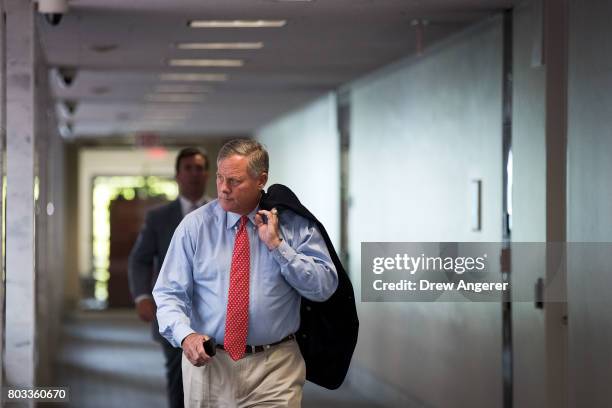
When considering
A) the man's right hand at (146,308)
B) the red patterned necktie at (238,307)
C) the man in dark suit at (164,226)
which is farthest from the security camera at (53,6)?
the red patterned necktie at (238,307)

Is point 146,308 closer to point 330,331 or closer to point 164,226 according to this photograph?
point 164,226

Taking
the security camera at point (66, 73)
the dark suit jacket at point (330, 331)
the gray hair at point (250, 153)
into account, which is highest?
the security camera at point (66, 73)

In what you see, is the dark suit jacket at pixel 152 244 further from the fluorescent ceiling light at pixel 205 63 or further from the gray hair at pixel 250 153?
the fluorescent ceiling light at pixel 205 63

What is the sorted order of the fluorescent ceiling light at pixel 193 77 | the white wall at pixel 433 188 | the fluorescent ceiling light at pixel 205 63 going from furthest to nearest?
the fluorescent ceiling light at pixel 193 77, the fluorescent ceiling light at pixel 205 63, the white wall at pixel 433 188

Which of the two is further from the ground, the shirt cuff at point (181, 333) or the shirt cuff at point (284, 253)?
the shirt cuff at point (284, 253)

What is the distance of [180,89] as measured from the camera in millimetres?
10812

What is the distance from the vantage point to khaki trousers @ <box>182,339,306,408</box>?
3.75 m

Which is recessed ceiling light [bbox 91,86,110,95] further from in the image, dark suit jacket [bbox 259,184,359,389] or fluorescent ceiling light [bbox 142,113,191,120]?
dark suit jacket [bbox 259,184,359,389]

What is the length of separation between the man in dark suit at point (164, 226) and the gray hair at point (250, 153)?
2223 mm

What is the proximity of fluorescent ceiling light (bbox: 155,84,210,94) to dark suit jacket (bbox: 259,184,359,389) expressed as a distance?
6.74m

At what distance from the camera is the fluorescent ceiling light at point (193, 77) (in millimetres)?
9570

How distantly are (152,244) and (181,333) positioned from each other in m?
2.65

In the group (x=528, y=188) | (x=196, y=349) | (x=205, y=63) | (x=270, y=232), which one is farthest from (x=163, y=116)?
(x=196, y=349)

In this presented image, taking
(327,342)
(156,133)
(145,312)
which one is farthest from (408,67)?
(156,133)
